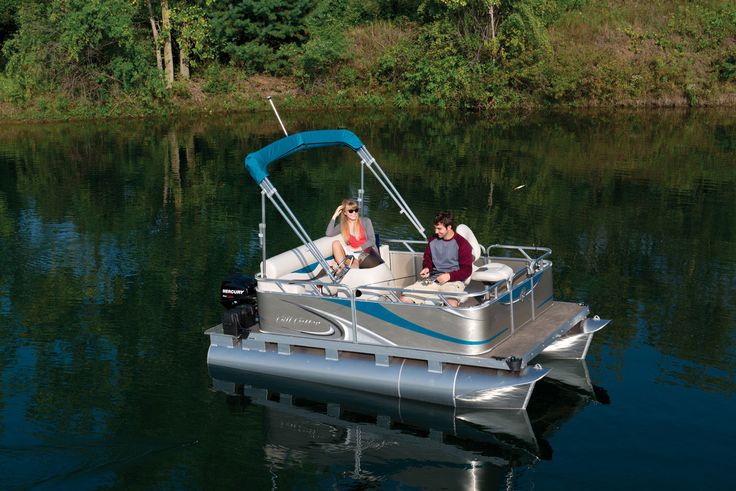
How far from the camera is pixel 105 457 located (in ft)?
33.1

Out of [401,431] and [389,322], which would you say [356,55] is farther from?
[401,431]

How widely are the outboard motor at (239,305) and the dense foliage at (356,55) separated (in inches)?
1021

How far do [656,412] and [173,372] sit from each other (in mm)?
5706

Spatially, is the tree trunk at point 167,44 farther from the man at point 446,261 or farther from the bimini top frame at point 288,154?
the man at point 446,261

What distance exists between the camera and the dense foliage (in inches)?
1454

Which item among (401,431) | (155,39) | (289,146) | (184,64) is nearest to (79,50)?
(155,39)

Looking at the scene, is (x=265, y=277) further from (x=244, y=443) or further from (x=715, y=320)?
(x=715, y=320)

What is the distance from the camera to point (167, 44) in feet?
124

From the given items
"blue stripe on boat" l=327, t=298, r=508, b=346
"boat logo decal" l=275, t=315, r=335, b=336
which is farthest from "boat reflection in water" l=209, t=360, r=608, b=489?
"blue stripe on boat" l=327, t=298, r=508, b=346

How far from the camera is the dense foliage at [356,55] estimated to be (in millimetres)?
36938

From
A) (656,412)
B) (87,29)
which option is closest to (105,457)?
(656,412)

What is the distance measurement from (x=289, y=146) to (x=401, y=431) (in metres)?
3.91

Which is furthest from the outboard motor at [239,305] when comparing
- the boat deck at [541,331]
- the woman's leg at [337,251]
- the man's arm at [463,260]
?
the boat deck at [541,331]

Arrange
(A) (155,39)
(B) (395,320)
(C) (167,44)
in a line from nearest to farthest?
(B) (395,320) < (A) (155,39) < (C) (167,44)
